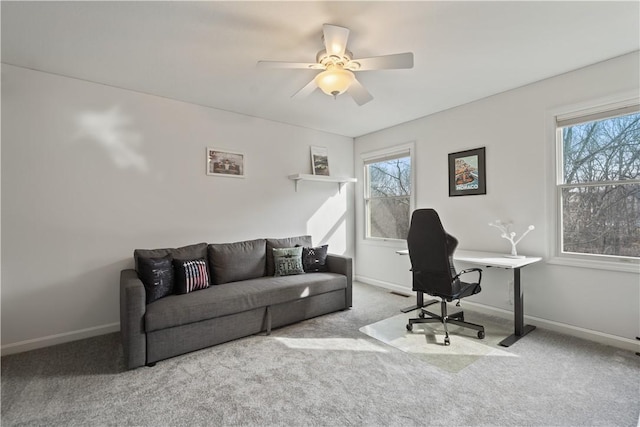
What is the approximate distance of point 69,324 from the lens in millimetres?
2918

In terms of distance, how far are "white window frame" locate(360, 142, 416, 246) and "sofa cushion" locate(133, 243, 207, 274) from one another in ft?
8.84

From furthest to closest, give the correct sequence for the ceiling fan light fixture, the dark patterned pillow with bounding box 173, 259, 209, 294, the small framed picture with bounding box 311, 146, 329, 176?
the small framed picture with bounding box 311, 146, 329, 176 → the dark patterned pillow with bounding box 173, 259, 209, 294 → the ceiling fan light fixture

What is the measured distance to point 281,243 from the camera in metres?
3.95

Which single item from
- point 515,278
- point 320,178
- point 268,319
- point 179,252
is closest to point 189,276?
point 179,252

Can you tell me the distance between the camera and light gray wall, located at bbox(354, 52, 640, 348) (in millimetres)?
2708

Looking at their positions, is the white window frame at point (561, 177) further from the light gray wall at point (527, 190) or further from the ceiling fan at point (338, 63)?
the ceiling fan at point (338, 63)

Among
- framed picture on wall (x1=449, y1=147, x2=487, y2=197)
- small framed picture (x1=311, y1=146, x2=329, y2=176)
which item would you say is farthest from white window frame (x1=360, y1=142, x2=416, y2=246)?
small framed picture (x1=311, y1=146, x2=329, y2=176)

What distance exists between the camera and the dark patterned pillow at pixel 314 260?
3.83 meters

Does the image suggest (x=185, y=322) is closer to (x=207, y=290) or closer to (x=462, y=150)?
(x=207, y=290)

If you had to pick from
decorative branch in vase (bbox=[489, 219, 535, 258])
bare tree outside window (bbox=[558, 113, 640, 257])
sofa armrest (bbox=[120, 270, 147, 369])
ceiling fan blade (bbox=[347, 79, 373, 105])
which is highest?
ceiling fan blade (bbox=[347, 79, 373, 105])

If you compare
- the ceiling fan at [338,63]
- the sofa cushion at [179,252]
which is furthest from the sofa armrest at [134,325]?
the ceiling fan at [338,63]

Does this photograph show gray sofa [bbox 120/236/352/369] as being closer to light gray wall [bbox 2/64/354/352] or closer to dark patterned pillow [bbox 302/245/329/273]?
dark patterned pillow [bbox 302/245/329/273]

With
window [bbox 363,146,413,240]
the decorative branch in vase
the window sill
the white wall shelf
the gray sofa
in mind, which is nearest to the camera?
the gray sofa

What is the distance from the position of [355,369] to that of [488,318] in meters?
1.96
